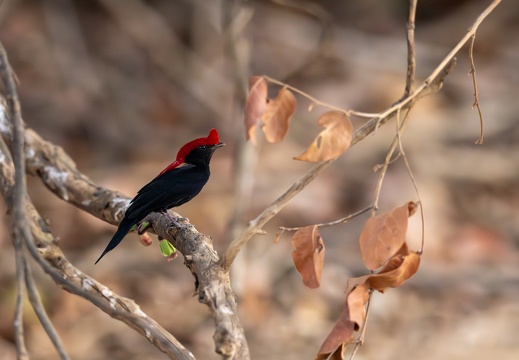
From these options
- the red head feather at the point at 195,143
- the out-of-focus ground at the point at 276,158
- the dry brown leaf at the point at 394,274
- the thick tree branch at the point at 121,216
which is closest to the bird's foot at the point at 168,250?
the thick tree branch at the point at 121,216

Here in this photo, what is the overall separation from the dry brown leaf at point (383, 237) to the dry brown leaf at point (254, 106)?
0.97 ft

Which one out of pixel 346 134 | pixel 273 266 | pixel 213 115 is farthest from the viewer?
pixel 213 115

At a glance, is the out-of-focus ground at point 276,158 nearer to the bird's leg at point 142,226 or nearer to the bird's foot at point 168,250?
the bird's leg at point 142,226

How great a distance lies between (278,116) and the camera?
1.69m

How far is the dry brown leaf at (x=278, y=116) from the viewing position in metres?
1.67

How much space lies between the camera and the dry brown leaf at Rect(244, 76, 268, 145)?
164cm

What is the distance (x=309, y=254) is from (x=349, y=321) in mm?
160

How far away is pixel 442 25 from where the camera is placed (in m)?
8.10

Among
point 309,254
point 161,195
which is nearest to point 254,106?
point 309,254

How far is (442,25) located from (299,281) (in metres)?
3.57

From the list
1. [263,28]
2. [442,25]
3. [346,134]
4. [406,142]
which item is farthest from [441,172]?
[346,134]

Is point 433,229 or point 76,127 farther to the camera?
point 76,127

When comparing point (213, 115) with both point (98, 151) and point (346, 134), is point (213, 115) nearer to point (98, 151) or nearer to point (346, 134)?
point (98, 151)

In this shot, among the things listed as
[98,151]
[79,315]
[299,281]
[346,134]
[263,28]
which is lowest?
[346,134]
